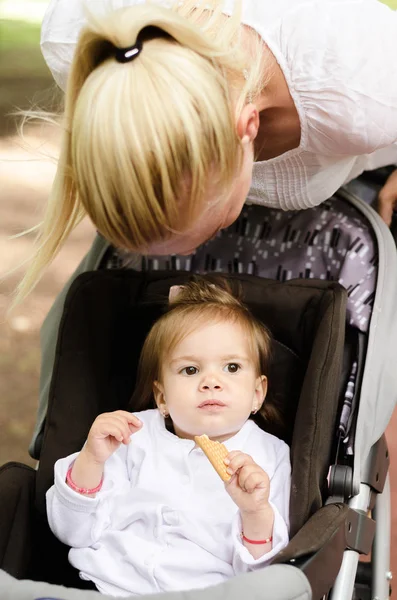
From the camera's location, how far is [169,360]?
4.51ft

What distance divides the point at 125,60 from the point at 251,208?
0.56m

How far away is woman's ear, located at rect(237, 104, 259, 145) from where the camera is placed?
1063mm

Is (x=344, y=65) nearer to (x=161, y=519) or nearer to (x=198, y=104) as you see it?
(x=198, y=104)

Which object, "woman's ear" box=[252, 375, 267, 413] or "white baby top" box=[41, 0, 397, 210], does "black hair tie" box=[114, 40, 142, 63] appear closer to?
"white baby top" box=[41, 0, 397, 210]

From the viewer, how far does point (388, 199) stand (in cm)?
152

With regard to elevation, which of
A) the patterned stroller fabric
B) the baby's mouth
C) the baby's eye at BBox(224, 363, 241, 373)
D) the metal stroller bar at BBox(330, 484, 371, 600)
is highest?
the patterned stroller fabric

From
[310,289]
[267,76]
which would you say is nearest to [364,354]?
[310,289]

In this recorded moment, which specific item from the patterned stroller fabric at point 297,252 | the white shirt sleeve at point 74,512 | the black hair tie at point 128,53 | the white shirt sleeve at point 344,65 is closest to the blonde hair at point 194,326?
the patterned stroller fabric at point 297,252

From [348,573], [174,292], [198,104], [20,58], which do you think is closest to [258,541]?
[348,573]

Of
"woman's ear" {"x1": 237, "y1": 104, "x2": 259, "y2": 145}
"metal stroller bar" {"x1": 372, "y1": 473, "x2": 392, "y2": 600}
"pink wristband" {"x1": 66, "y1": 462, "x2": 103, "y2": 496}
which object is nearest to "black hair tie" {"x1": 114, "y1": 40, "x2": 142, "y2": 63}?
"woman's ear" {"x1": 237, "y1": 104, "x2": 259, "y2": 145}

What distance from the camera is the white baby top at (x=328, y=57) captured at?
1.19 meters

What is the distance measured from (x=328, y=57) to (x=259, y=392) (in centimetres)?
53

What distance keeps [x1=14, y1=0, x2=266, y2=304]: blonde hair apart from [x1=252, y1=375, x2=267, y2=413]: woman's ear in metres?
0.40

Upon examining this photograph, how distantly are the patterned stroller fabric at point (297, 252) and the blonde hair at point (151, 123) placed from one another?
440mm
